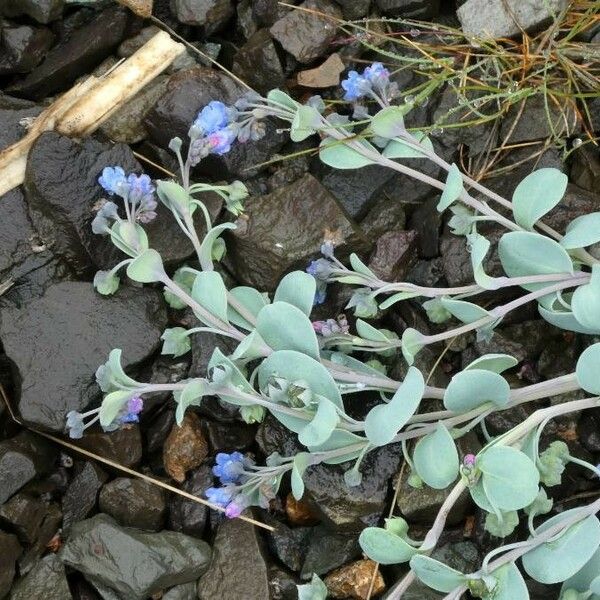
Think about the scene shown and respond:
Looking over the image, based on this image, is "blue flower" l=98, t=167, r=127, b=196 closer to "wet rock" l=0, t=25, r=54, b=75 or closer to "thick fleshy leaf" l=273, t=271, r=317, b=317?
"thick fleshy leaf" l=273, t=271, r=317, b=317

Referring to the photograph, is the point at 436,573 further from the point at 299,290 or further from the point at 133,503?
the point at 133,503

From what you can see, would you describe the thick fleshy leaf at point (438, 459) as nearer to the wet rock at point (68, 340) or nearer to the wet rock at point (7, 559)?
the wet rock at point (68, 340)

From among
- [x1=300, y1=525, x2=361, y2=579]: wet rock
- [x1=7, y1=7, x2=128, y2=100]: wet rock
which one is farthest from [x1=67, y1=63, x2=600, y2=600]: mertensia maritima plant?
[x1=7, y1=7, x2=128, y2=100]: wet rock

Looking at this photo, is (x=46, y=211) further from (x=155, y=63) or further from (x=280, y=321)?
(x=280, y=321)

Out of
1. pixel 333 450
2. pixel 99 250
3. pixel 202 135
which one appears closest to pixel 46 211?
pixel 99 250

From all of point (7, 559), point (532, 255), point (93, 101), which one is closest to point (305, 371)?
point (532, 255)

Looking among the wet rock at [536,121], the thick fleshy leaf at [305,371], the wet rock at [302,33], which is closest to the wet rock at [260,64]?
the wet rock at [302,33]
